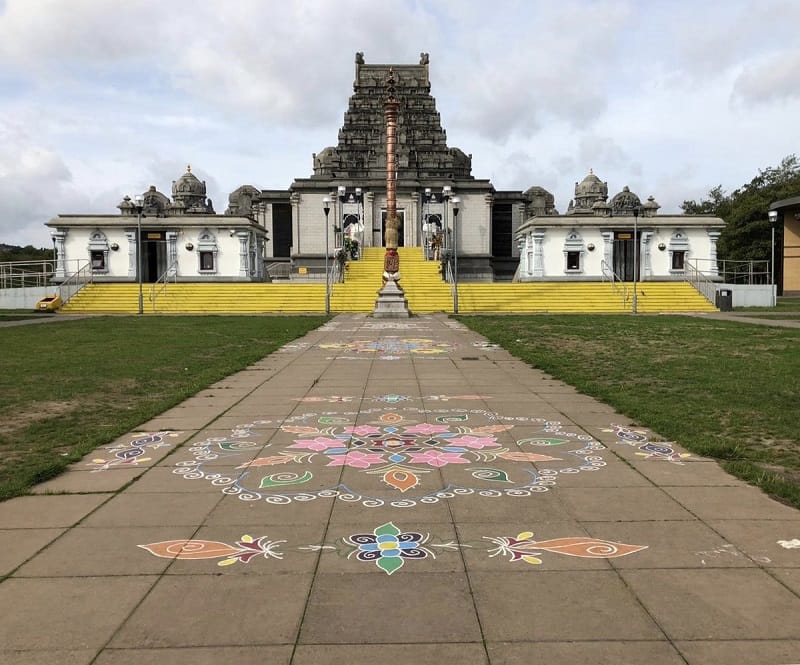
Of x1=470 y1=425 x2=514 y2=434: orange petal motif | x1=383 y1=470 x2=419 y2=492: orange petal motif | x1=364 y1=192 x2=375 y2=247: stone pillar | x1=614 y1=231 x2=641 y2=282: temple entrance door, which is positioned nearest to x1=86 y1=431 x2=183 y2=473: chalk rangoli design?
x1=383 y1=470 x2=419 y2=492: orange petal motif

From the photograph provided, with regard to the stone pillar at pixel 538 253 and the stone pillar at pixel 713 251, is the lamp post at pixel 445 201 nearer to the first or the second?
the stone pillar at pixel 538 253

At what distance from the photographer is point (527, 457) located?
19.9 ft

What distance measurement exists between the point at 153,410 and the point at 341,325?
15565 millimetres

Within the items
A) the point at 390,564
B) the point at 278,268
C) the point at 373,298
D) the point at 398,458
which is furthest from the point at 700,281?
the point at 390,564

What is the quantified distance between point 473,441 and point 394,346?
993cm

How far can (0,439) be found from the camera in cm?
673

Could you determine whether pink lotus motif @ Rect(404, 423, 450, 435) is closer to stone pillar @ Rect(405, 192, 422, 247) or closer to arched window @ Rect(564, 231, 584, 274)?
arched window @ Rect(564, 231, 584, 274)

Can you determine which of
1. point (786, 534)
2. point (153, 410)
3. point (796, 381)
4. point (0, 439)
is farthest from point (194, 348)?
point (786, 534)

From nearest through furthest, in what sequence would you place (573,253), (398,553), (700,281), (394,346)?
(398,553) < (394,346) < (700,281) < (573,253)

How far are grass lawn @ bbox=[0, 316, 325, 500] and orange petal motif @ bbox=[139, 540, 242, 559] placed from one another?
71.1 inches

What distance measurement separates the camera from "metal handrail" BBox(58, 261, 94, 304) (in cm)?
3512

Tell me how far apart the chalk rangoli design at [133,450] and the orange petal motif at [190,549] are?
2055 millimetres

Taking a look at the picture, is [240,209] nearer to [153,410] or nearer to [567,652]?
[153,410]

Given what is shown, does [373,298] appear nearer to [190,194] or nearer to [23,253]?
[190,194]
